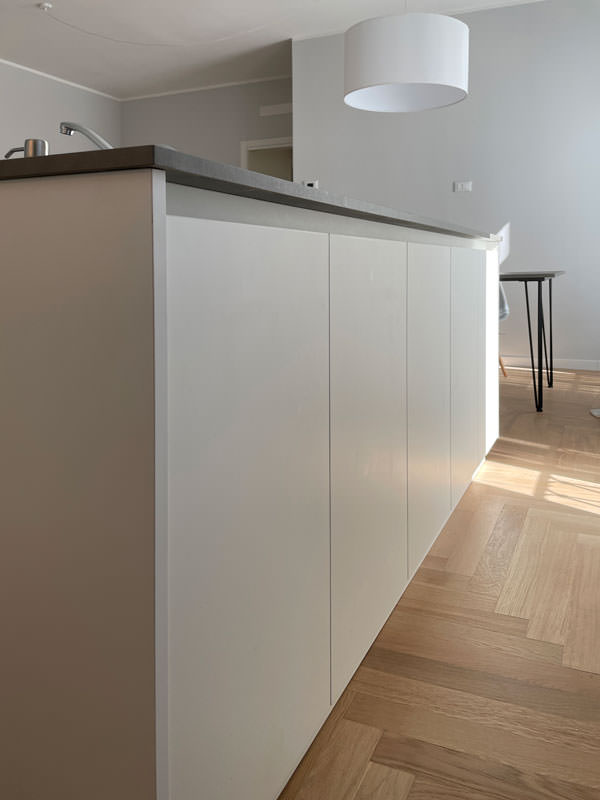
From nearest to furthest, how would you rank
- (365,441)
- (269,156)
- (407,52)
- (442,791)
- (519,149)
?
1. (442,791)
2. (365,441)
3. (407,52)
4. (519,149)
5. (269,156)

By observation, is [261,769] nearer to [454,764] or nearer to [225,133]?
[454,764]

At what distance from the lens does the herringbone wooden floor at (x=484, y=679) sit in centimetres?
115

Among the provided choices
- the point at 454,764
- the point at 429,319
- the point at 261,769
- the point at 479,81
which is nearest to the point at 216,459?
the point at 261,769

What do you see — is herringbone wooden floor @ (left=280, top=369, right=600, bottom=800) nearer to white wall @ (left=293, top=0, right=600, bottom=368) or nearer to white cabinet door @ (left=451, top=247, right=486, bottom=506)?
white cabinet door @ (left=451, top=247, right=486, bottom=506)

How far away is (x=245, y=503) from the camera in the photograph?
936 millimetres

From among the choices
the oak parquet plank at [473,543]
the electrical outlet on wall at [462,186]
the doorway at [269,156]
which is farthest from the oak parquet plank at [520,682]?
the doorway at [269,156]

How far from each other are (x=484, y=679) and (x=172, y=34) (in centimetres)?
683

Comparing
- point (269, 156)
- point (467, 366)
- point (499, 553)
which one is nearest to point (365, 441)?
point (499, 553)

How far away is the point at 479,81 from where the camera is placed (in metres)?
6.54

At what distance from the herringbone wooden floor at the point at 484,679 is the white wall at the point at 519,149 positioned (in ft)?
14.3

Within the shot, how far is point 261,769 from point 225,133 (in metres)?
8.69

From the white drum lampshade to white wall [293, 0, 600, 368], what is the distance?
3362 millimetres

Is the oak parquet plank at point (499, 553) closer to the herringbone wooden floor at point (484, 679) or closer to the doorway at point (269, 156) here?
the herringbone wooden floor at point (484, 679)

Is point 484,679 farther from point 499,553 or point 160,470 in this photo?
point 160,470
